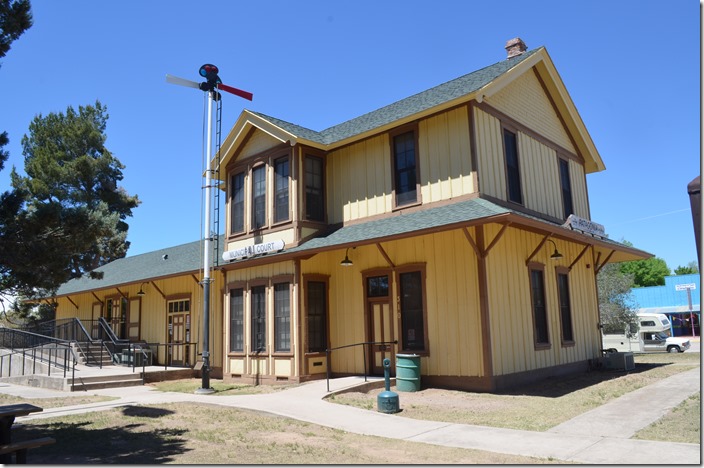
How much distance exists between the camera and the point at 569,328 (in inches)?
682

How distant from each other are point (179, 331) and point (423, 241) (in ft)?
41.4

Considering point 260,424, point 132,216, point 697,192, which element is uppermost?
point 132,216

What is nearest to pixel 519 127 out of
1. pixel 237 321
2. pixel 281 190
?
pixel 281 190

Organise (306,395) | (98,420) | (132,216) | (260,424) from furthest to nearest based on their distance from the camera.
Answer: (132,216)
(306,395)
(98,420)
(260,424)

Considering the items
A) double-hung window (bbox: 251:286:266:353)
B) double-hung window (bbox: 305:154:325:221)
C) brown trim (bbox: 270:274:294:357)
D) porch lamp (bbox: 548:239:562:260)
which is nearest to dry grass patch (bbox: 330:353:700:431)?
porch lamp (bbox: 548:239:562:260)

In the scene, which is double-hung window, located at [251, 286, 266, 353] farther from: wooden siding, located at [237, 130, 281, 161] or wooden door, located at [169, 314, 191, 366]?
wooden door, located at [169, 314, 191, 366]

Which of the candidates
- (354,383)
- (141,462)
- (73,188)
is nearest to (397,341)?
(354,383)

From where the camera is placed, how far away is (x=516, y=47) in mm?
18375

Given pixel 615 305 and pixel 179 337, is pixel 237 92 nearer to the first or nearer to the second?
pixel 179 337

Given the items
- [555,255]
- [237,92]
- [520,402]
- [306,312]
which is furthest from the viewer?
[237,92]

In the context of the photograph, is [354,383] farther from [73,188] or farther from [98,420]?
[73,188]

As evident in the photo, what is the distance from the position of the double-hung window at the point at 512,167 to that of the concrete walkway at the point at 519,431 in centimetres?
611

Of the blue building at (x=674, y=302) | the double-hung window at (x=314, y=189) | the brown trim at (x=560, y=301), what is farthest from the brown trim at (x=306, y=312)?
the blue building at (x=674, y=302)

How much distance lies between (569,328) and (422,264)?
6.10 m
